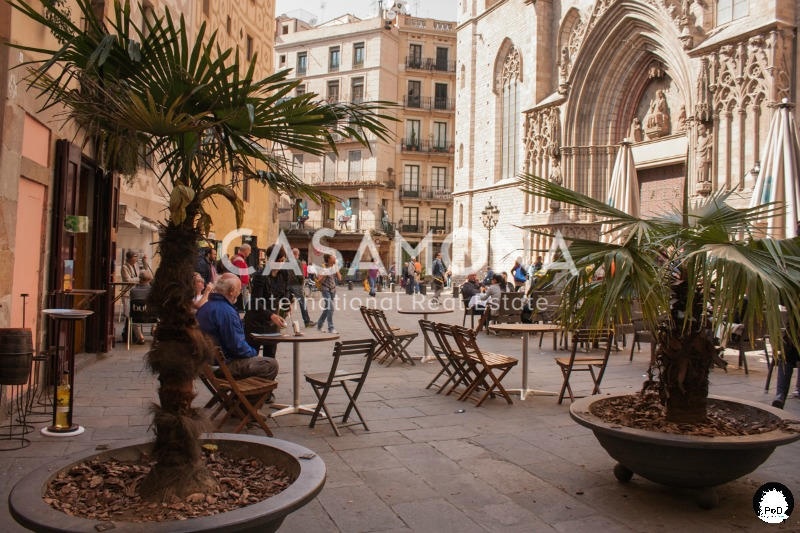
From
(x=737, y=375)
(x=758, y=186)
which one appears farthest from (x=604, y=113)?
(x=737, y=375)

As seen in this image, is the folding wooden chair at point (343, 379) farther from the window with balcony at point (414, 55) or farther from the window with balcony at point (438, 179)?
the window with balcony at point (414, 55)

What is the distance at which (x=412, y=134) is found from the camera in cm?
4816

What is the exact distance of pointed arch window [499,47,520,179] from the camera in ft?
90.8

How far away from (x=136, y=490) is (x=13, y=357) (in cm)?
265

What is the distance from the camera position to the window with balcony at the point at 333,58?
4869 centimetres

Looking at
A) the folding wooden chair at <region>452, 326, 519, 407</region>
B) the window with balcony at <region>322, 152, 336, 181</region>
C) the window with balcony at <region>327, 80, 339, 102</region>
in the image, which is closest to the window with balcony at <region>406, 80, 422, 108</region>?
the window with balcony at <region>327, 80, 339, 102</region>

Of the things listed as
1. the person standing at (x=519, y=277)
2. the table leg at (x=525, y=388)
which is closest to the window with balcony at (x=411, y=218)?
the person standing at (x=519, y=277)

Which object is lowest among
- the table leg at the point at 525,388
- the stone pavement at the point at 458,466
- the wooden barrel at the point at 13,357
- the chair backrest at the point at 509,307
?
the stone pavement at the point at 458,466

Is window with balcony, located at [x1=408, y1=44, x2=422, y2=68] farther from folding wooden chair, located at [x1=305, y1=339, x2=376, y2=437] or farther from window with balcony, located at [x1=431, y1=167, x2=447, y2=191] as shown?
folding wooden chair, located at [x1=305, y1=339, x2=376, y2=437]

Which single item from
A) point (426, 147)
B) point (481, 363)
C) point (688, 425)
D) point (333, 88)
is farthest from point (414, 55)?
point (688, 425)

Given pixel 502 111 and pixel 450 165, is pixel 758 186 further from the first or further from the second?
pixel 450 165

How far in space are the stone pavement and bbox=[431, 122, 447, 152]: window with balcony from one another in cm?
4152

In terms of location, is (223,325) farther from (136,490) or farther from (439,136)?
(439,136)

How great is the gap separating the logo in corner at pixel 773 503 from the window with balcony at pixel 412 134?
45.2m
